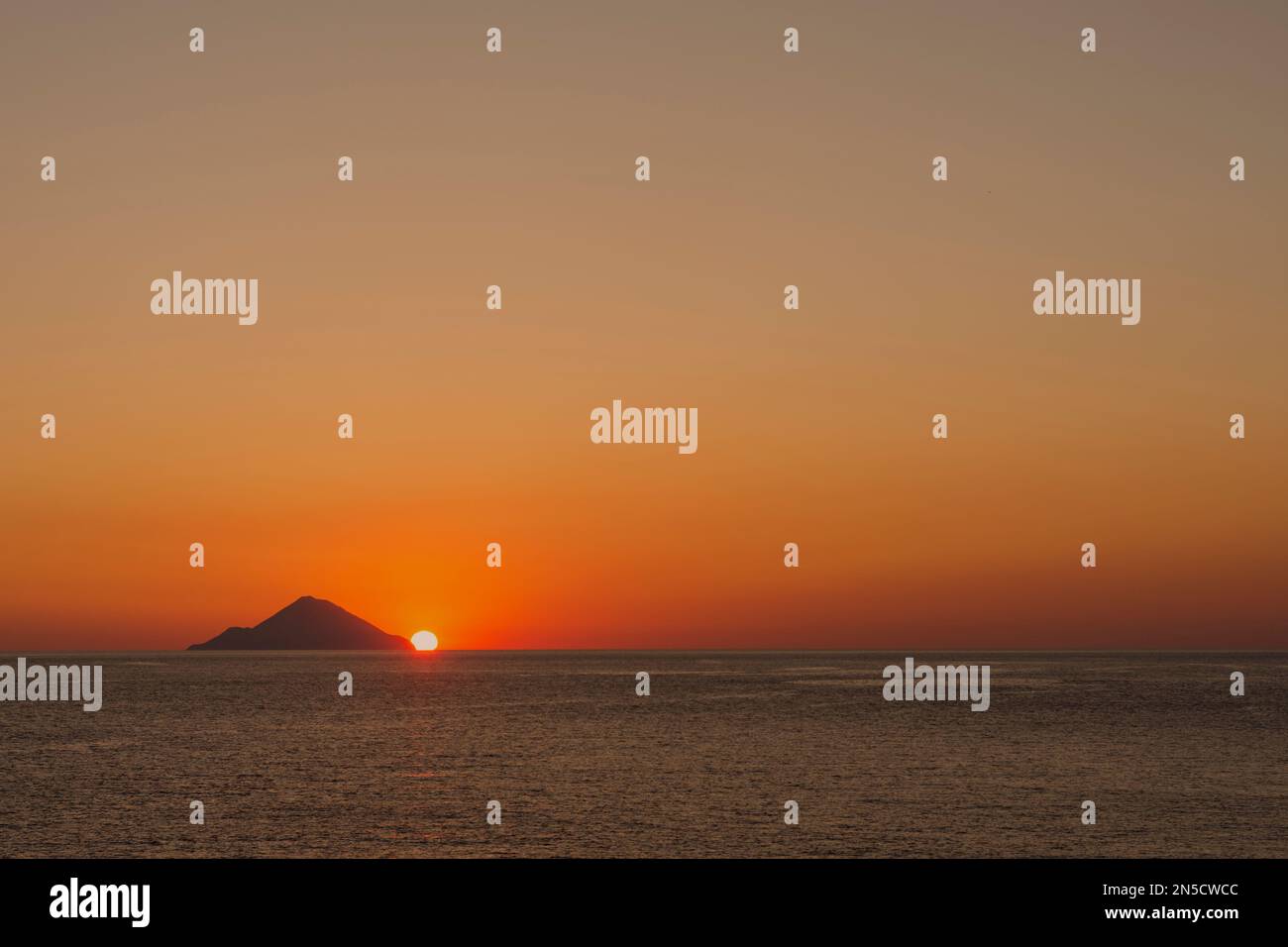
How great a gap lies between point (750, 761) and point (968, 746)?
2142 cm

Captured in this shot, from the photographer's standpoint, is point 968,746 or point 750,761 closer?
point 750,761

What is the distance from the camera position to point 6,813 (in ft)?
200

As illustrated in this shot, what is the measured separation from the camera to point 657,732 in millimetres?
106438

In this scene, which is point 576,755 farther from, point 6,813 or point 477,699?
point 477,699

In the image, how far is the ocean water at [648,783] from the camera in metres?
51.9

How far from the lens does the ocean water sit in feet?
170

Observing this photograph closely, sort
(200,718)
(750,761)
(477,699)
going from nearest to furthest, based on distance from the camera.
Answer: (750,761) → (200,718) → (477,699)

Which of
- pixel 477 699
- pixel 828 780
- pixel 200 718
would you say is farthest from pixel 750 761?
pixel 477 699

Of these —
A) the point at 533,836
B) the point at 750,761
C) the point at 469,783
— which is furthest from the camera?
the point at 750,761

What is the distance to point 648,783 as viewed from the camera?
71.1m
